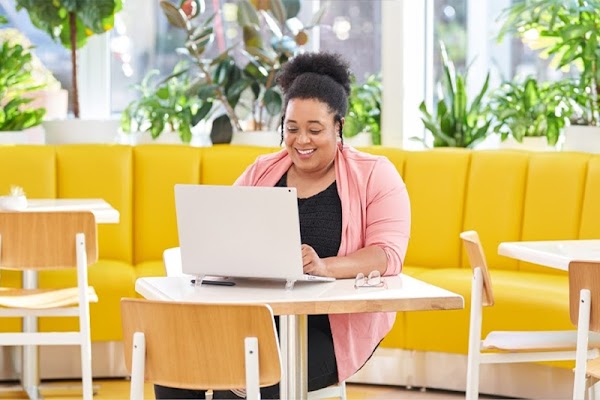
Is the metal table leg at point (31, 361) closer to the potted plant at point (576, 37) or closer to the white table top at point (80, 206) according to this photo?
the white table top at point (80, 206)

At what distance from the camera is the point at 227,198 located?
8.87 ft

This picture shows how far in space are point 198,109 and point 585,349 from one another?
3075mm

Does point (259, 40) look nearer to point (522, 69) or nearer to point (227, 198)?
point (522, 69)

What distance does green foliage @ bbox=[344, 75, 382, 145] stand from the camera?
18.9ft

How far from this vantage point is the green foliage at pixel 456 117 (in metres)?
5.41

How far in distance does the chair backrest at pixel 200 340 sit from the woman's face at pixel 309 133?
0.96m

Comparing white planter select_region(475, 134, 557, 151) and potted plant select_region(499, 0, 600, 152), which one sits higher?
potted plant select_region(499, 0, 600, 152)

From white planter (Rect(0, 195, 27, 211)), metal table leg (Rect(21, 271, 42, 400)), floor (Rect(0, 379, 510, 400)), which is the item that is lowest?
floor (Rect(0, 379, 510, 400))

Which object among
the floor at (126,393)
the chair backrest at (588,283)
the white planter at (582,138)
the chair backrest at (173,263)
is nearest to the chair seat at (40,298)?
the floor at (126,393)

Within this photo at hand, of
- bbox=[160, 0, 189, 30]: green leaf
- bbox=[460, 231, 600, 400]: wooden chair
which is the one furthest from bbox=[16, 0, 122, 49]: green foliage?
bbox=[460, 231, 600, 400]: wooden chair

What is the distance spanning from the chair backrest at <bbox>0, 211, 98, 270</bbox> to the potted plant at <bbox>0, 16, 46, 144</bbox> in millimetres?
1407

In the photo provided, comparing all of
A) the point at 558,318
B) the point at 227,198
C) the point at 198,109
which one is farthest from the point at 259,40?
the point at 227,198

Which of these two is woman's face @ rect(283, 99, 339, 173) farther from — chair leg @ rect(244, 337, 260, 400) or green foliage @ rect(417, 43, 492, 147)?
green foliage @ rect(417, 43, 492, 147)

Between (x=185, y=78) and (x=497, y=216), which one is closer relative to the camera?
(x=497, y=216)
